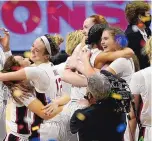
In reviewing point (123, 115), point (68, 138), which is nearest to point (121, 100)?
point (123, 115)

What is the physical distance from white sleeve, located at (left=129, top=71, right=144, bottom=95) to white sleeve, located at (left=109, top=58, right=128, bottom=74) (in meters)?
0.38

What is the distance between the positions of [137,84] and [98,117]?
1.78ft

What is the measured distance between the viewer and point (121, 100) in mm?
3963

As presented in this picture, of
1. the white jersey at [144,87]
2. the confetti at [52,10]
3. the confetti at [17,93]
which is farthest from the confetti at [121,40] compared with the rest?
the confetti at [52,10]

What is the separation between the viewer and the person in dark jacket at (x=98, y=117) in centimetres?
380

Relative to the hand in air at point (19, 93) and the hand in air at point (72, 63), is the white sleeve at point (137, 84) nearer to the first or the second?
the hand in air at point (72, 63)

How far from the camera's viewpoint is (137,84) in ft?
13.8

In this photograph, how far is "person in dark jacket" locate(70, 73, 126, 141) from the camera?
380 cm

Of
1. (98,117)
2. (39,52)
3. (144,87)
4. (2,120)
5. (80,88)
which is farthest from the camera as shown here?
(2,120)

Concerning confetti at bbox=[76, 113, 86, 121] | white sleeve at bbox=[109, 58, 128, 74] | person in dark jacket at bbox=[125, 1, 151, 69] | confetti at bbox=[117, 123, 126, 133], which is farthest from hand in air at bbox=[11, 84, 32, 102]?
person in dark jacket at bbox=[125, 1, 151, 69]

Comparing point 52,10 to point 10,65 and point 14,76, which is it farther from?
point 14,76

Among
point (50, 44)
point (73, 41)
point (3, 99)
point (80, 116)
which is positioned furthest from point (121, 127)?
point (3, 99)

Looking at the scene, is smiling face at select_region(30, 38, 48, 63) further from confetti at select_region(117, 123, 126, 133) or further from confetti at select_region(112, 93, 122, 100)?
confetti at select_region(117, 123, 126, 133)

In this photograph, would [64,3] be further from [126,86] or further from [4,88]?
[126,86]
